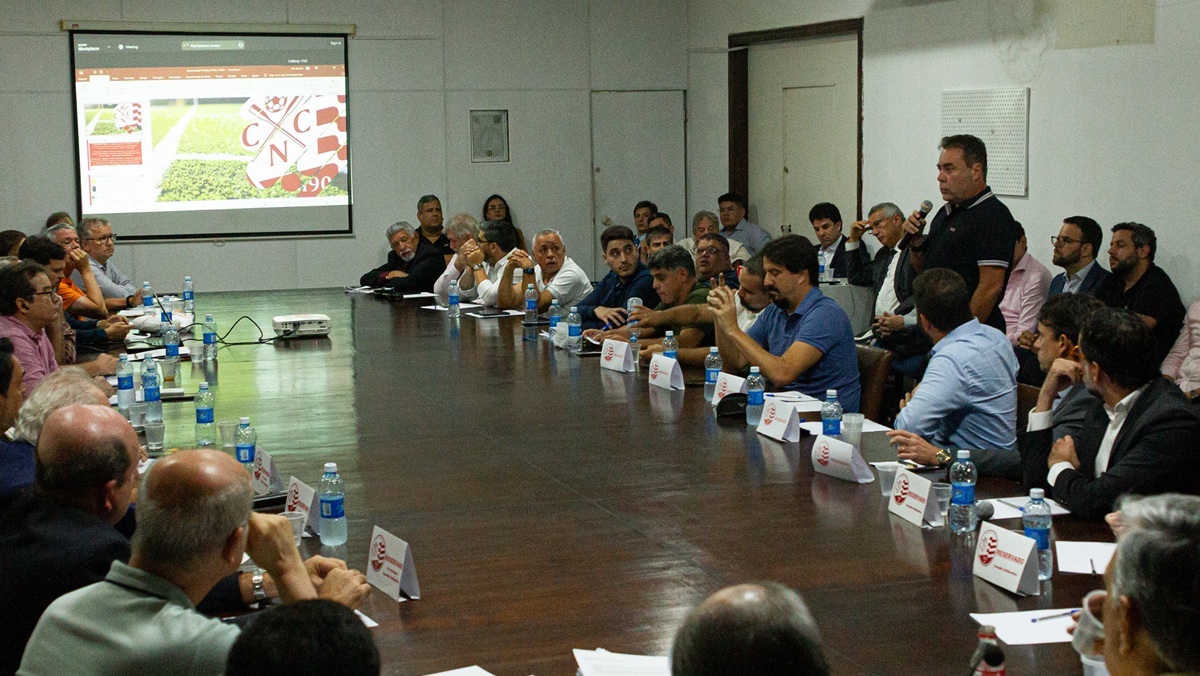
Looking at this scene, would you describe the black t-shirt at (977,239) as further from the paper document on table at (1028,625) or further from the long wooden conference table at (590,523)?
the paper document on table at (1028,625)

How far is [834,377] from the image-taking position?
15.5ft

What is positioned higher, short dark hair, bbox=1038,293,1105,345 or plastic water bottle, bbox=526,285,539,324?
short dark hair, bbox=1038,293,1105,345

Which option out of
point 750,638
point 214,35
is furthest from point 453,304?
point 750,638

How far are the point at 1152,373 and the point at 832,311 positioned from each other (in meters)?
1.72

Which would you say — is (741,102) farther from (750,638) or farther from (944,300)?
(750,638)

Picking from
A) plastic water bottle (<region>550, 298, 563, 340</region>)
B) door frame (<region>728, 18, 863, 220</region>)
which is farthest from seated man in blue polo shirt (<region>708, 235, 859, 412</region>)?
door frame (<region>728, 18, 863, 220</region>)

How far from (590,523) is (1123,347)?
4.51ft

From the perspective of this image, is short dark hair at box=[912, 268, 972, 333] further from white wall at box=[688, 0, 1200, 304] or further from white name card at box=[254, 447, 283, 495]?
white wall at box=[688, 0, 1200, 304]

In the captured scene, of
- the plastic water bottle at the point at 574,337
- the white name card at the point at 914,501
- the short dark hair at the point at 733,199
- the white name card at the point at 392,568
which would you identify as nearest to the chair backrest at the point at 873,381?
the plastic water bottle at the point at 574,337

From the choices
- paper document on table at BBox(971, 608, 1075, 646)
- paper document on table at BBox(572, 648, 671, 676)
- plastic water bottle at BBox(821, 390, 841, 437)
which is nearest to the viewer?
paper document on table at BBox(572, 648, 671, 676)

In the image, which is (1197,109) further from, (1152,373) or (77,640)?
(77,640)

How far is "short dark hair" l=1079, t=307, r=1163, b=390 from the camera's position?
10.1ft

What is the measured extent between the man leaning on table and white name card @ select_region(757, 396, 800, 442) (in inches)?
32.6

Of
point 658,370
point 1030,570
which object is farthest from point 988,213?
point 1030,570
